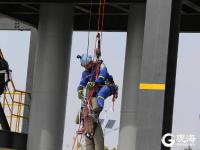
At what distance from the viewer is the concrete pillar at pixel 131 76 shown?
2545cm

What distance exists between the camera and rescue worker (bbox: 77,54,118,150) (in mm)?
18844

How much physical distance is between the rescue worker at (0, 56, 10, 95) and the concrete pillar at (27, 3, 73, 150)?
939 millimetres

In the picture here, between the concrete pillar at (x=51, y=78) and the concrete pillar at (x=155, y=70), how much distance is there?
378 inches

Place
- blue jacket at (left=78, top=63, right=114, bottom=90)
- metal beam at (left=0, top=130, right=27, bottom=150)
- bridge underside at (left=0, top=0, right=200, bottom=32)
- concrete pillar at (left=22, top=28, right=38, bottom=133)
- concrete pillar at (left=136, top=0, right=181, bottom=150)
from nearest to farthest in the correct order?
concrete pillar at (left=136, top=0, right=181, bottom=150) → blue jacket at (left=78, top=63, right=114, bottom=90) → metal beam at (left=0, top=130, right=27, bottom=150) → bridge underside at (left=0, top=0, right=200, bottom=32) → concrete pillar at (left=22, top=28, right=38, bottom=133)

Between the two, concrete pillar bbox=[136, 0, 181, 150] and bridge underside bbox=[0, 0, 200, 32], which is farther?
bridge underside bbox=[0, 0, 200, 32]

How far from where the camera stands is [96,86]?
1895 cm

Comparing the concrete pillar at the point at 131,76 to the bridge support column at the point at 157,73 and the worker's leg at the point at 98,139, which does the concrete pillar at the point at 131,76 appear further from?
the bridge support column at the point at 157,73

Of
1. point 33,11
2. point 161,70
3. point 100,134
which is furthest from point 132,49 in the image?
point 161,70

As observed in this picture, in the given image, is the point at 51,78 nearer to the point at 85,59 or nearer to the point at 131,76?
the point at 131,76

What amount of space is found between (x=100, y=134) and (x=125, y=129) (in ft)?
20.9

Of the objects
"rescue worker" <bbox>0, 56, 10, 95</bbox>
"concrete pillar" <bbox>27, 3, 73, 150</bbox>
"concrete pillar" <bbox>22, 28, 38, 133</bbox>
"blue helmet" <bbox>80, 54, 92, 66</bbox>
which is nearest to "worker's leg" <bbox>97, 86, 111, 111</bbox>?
"blue helmet" <bbox>80, 54, 92, 66</bbox>

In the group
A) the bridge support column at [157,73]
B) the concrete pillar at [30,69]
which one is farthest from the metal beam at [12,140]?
the bridge support column at [157,73]

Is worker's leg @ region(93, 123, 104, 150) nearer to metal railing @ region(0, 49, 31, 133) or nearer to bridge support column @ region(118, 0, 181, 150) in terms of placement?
bridge support column @ region(118, 0, 181, 150)

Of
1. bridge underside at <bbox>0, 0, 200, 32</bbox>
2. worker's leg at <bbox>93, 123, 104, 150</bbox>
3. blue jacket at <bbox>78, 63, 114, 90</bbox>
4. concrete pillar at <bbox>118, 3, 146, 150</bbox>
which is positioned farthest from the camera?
bridge underside at <bbox>0, 0, 200, 32</bbox>
